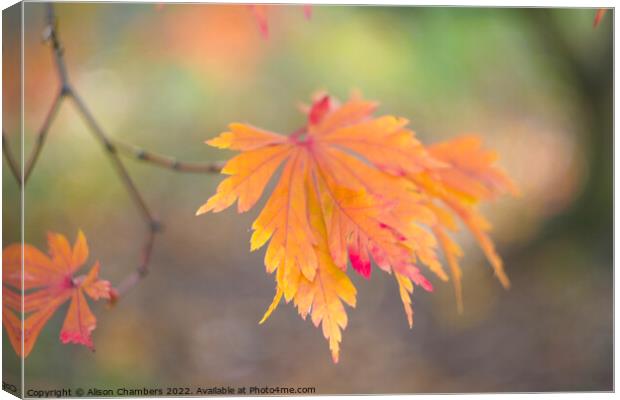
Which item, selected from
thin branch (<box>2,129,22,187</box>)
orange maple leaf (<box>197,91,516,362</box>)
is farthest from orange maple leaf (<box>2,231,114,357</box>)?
orange maple leaf (<box>197,91,516,362</box>)

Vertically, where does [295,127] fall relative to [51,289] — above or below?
below

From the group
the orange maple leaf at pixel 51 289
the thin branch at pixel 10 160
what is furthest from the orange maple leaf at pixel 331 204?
the thin branch at pixel 10 160

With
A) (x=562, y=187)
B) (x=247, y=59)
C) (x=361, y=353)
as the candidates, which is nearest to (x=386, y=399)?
(x=361, y=353)

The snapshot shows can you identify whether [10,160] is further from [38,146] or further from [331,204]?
[331,204]

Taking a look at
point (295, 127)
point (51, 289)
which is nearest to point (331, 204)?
point (51, 289)

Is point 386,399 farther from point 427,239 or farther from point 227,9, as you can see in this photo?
point 227,9

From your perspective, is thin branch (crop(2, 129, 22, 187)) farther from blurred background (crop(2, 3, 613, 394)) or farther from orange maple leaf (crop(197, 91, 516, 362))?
orange maple leaf (crop(197, 91, 516, 362))
